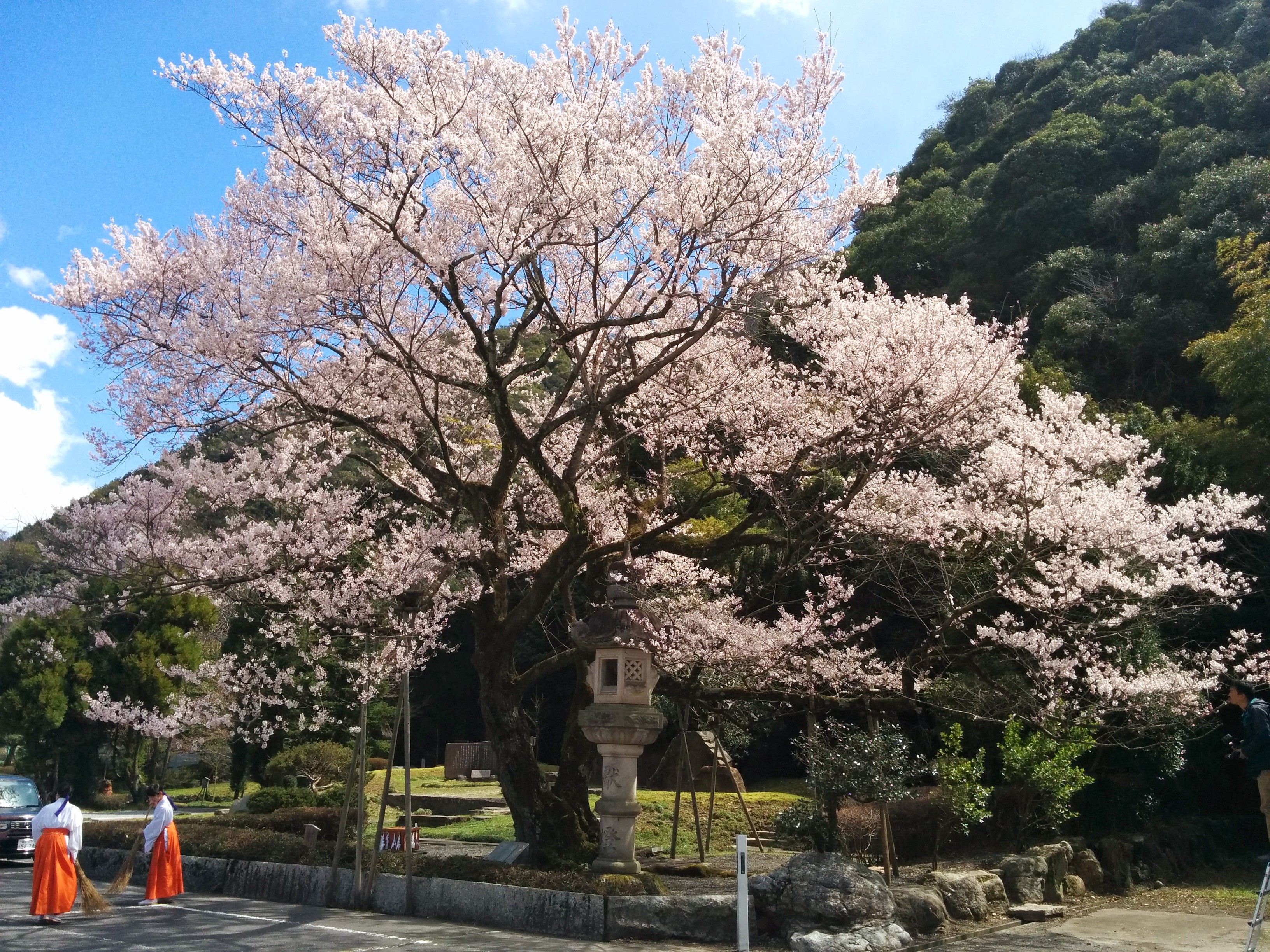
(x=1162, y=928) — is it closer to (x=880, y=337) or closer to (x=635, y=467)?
(x=880, y=337)

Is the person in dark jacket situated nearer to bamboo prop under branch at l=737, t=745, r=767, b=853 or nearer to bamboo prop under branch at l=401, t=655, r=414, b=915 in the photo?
bamboo prop under branch at l=401, t=655, r=414, b=915

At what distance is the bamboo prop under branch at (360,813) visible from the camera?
8914 mm

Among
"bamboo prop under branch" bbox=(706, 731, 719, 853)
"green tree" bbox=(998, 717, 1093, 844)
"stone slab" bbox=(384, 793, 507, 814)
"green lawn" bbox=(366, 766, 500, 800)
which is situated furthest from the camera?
"green lawn" bbox=(366, 766, 500, 800)

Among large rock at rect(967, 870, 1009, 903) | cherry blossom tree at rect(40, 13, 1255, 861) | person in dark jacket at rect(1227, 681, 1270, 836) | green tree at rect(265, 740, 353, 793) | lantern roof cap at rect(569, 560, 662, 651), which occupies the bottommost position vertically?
large rock at rect(967, 870, 1009, 903)

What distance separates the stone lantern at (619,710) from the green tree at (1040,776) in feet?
16.2

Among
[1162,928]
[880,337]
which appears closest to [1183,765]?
[1162,928]

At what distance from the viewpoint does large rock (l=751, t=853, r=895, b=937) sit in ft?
24.5

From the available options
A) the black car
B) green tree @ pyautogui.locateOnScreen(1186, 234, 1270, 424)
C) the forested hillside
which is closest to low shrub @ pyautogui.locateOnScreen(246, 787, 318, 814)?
the black car

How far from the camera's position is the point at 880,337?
9938mm

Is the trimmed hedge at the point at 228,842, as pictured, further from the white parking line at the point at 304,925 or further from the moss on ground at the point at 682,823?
the moss on ground at the point at 682,823

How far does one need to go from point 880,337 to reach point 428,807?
13.8 metres

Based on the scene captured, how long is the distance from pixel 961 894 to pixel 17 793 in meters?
15.1

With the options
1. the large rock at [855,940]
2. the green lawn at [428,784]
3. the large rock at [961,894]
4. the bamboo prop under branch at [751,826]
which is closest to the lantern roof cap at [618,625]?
the large rock at [855,940]

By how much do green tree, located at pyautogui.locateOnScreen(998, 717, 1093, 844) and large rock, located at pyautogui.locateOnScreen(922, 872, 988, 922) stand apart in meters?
2.65
